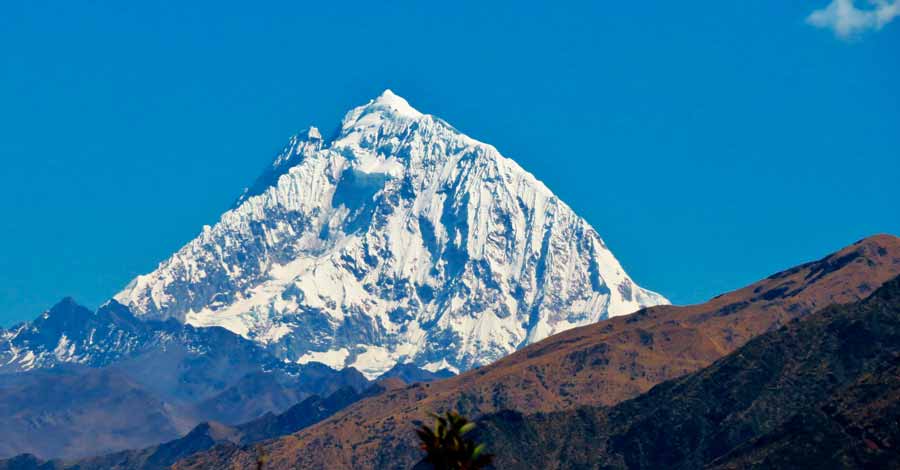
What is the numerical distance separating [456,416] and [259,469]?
20.1 metres

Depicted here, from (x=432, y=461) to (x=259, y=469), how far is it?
17.1 meters

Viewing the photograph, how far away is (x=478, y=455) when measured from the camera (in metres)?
171

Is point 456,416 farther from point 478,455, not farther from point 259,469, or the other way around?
point 259,469

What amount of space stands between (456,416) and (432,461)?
5.27 metres

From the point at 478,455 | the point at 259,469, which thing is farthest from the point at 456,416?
the point at 259,469

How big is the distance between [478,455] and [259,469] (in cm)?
2163

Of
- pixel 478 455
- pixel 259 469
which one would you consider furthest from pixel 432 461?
pixel 259 469

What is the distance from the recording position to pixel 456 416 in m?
170

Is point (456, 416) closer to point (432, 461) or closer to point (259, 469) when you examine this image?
point (432, 461)

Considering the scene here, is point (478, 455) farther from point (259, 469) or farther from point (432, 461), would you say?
point (259, 469)

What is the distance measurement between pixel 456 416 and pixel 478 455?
14.8ft

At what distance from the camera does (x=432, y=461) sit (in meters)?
171
